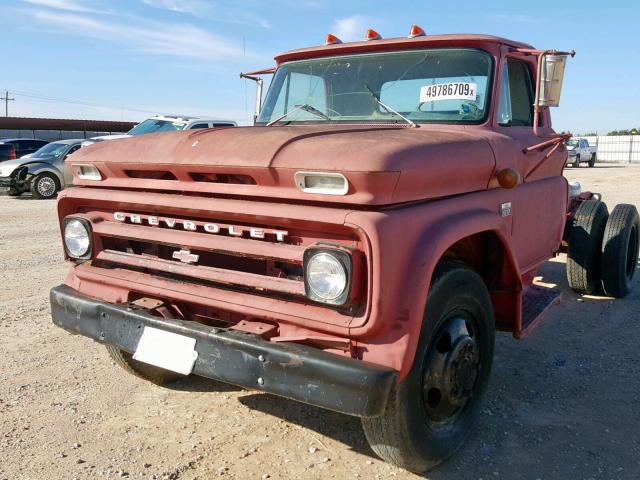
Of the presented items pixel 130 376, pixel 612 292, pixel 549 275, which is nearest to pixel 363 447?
pixel 130 376

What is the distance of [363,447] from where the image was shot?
3180mm

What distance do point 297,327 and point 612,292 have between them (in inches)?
170

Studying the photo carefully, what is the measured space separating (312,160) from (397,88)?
1.49 m

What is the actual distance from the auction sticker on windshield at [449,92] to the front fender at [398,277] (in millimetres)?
1248

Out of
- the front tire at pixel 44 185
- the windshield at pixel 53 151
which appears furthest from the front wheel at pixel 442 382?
the windshield at pixel 53 151

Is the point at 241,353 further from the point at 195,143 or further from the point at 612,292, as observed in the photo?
the point at 612,292

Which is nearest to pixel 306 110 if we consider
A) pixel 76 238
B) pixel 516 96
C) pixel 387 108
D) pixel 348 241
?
pixel 387 108

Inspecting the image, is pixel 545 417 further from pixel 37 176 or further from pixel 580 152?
pixel 580 152

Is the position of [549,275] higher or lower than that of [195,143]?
lower

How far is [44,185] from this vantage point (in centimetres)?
1564

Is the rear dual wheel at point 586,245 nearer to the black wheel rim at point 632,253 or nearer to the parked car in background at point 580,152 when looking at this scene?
the black wheel rim at point 632,253

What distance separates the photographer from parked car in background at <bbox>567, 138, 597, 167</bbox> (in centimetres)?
3155

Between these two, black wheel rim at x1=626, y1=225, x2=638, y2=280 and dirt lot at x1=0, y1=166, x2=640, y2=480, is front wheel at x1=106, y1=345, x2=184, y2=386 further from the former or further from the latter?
black wheel rim at x1=626, y1=225, x2=638, y2=280

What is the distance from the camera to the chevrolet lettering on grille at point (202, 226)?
267 cm
